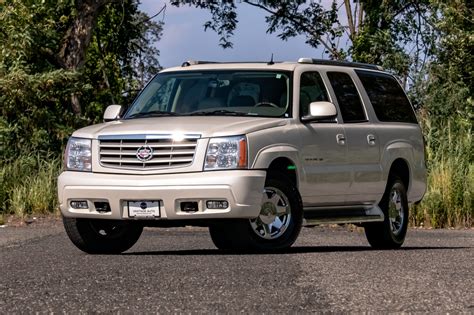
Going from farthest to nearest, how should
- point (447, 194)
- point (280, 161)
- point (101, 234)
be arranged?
point (447, 194)
point (101, 234)
point (280, 161)

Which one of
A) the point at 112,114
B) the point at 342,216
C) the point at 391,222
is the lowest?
the point at 391,222

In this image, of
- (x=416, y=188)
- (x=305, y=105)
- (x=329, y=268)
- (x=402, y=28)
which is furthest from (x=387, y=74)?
(x=402, y=28)

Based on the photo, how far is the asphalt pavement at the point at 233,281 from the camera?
797 cm

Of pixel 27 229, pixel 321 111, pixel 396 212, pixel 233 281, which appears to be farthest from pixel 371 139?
pixel 27 229

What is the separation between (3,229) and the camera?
18.7m

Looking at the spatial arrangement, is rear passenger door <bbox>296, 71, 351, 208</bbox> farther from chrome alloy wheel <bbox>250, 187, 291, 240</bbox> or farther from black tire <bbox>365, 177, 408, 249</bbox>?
black tire <bbox>365, 177, 408, 249</bbox>

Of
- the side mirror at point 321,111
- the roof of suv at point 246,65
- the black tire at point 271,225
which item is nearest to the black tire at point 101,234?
the black tire at point 271,225

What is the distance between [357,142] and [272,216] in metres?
1.81

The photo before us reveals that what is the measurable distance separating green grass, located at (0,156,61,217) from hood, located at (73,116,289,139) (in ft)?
29.6

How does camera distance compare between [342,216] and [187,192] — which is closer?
[187,192]

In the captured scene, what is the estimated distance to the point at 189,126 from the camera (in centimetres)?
1173

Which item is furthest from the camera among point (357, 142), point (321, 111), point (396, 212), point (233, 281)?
point (396, 212)

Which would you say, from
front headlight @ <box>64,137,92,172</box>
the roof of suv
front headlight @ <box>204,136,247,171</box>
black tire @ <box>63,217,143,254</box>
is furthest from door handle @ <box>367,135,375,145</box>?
front headlight @ <box>64,137,92,172</box>

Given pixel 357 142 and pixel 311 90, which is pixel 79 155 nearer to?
pixel 311 90
